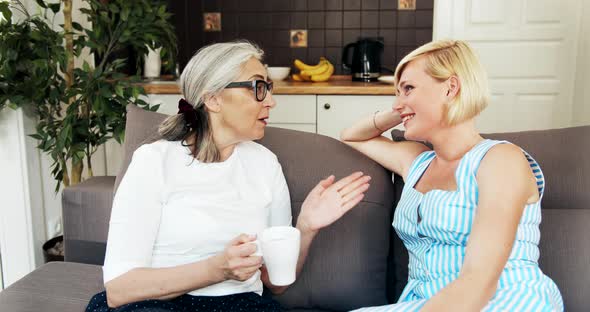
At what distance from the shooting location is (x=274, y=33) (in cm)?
391

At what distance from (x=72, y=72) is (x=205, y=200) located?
1.34 m

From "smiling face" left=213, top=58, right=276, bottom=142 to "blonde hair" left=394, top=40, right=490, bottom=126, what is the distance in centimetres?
43

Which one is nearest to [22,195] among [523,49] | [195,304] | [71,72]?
[71,72]

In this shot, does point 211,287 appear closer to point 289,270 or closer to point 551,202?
point 289,270

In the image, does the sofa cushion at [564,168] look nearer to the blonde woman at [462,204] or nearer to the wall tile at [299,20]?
the blonde woman at [462,204]

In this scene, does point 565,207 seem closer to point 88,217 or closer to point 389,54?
point 88,217

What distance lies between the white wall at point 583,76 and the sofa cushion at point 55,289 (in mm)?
2931

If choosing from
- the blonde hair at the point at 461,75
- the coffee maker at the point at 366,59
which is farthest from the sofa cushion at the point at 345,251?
the coffee maker at the point at 366,59

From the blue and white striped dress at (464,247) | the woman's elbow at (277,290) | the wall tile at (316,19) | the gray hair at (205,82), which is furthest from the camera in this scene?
the wall tile at (316,19)

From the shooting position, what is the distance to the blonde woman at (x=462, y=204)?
3.78ft

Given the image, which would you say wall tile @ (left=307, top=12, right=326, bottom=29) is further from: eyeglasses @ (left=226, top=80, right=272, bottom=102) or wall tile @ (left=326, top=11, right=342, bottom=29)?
eyeglasses @ (left=226, top=80, right=272, bottom=102)

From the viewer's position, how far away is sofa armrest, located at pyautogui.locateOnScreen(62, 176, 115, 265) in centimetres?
176

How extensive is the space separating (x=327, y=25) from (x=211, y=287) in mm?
2790

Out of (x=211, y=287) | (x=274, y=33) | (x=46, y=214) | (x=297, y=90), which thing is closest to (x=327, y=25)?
(x=274, y=33)
